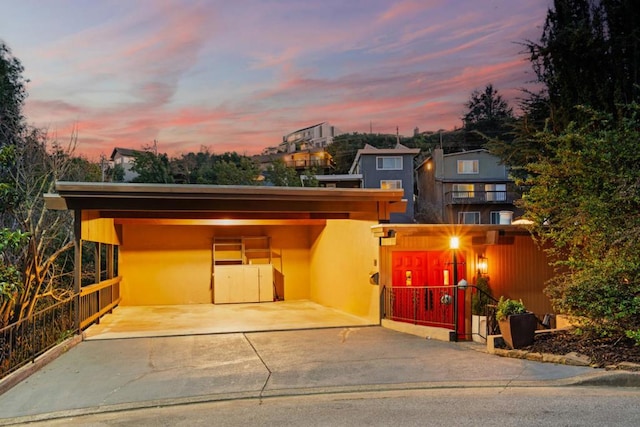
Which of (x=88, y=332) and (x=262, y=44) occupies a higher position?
(x=262, y=44)

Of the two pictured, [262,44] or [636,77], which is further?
[262,44]

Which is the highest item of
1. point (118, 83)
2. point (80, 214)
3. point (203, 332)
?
point (118, 83)

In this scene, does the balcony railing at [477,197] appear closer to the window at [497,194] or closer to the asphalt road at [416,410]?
the window at [497,194]

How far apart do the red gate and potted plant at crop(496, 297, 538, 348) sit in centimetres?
303

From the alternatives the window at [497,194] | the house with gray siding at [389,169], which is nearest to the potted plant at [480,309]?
the house with gray siding at [389,169]

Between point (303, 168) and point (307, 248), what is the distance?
34.3m

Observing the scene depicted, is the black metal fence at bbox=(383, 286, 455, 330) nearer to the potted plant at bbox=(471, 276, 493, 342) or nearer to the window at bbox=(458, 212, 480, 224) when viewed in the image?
the potted plant at bbox=(471, 276, 493, 342)

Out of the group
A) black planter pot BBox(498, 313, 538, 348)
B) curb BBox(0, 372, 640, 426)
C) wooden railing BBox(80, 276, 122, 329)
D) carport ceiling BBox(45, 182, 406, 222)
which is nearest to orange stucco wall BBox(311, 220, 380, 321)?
carport ceiling BBox(45, 182, 406, 222)

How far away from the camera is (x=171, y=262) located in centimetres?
1599

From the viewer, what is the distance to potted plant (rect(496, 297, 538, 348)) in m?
7.72

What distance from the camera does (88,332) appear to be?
33.7 ft

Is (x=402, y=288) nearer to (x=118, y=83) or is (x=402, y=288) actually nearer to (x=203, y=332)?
(x=203, y=332)

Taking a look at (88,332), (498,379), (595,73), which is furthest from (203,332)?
(595,73)

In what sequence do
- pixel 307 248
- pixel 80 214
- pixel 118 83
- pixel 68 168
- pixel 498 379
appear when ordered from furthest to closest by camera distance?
pixel 118 83, pixel 307 248, pixel 68 168, pixel 80 214, pixel 498 379
